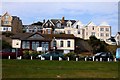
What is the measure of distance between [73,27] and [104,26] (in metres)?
12.2

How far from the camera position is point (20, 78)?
12.9 metres

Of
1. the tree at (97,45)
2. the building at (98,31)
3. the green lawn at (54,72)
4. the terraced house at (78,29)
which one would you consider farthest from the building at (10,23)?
the green lawn at (54,72)

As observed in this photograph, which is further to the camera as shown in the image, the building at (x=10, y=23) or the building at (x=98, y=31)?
the building at (x=98, y=31)

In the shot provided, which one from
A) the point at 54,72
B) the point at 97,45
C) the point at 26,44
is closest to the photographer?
the point at 54,72

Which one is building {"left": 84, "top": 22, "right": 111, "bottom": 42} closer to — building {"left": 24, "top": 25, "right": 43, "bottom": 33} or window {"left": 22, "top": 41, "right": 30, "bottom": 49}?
building {"left": 24, "top": 25, "right": 43, "bottom": 33}

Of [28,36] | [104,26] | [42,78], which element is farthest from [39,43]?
[42,78]

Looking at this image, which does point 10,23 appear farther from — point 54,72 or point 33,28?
point 54,72

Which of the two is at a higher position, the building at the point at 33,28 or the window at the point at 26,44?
the building at the point at 33,28

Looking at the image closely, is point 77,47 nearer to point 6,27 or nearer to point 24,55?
point 6,27

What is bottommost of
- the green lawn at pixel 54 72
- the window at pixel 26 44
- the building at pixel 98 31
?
the green lawn at pixel 54 72

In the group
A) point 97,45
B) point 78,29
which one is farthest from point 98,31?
point 97,45

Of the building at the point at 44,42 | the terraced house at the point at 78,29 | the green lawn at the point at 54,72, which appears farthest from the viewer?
the terraced house at the point at 78,29

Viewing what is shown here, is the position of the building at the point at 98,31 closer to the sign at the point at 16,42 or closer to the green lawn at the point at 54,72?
the sign at the point at 16,42

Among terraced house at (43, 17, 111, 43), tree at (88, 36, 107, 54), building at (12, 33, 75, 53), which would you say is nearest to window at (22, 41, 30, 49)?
building at (12, 33, 75, 53)
